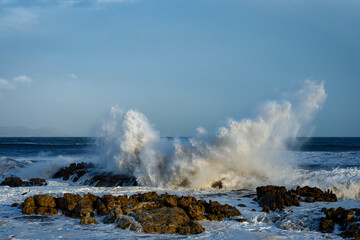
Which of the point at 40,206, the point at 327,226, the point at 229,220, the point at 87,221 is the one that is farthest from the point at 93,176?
the point at 327,226

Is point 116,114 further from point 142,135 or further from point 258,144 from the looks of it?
point 258,144

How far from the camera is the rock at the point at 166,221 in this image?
8.90 meters

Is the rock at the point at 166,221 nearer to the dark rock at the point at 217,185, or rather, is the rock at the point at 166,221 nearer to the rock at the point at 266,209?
the rock at the point at 266,209

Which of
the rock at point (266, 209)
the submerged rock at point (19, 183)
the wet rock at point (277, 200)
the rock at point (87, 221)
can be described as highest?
the wet rock at point (277, 200)

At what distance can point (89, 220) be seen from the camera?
9773mm

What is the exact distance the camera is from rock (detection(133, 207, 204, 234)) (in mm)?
8898

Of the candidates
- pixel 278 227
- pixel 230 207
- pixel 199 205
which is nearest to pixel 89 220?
pixel 199 205

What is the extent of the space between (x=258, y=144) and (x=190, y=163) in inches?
134

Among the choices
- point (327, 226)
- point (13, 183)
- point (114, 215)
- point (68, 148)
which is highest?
point (68, 148)

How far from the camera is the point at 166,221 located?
922cm

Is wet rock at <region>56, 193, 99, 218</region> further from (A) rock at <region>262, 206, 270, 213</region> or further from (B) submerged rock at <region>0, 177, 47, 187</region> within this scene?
(B) submerged rock at <region>0, 177, 47, 187</region>

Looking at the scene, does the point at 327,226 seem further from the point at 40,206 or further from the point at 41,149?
the point at 41,149

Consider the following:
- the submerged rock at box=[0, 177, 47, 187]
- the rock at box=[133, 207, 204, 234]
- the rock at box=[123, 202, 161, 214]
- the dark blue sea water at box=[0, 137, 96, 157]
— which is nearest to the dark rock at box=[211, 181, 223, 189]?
the rock at box=[123, 202, 161, 214]

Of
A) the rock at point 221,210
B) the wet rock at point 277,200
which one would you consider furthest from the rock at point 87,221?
the wet rock at point 277,200
